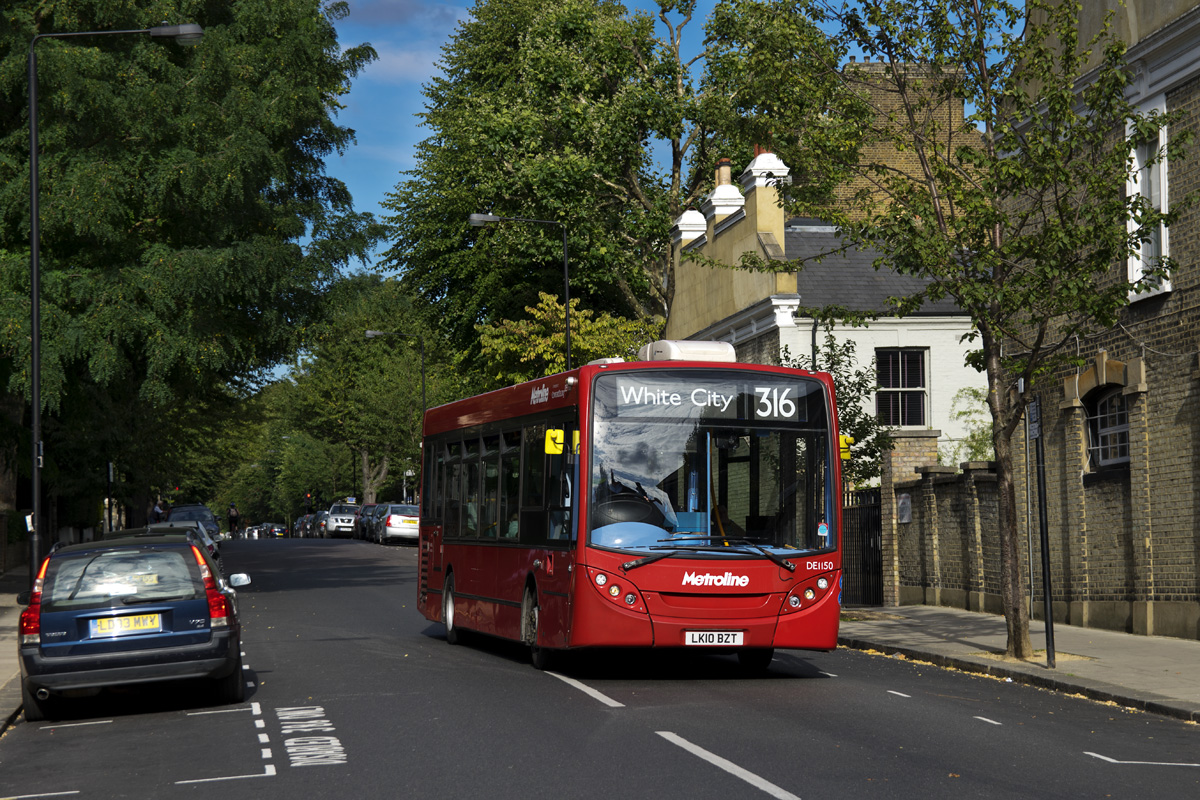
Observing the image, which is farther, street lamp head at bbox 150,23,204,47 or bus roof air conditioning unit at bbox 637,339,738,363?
street lamp head at bbox 150,23,204,47

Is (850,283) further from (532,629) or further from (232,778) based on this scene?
(232,778)

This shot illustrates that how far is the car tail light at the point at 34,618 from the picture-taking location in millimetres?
11547

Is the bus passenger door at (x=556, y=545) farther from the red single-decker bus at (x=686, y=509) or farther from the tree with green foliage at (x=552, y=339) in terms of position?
the tree with green foliage at (x=552, y=339)

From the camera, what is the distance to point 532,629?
Result: 1477cm

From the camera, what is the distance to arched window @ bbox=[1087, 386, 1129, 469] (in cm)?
1900

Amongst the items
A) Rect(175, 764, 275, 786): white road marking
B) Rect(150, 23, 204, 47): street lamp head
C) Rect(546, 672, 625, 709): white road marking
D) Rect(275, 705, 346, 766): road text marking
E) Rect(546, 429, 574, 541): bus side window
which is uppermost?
Rect(150, 23, 204, 47): street lamp head

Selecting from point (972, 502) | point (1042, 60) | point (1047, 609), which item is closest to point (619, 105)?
point (972, 502)

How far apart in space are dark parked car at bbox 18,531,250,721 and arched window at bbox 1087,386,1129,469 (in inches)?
482

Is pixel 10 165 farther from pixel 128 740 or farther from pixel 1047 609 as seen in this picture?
pixel 1047 609

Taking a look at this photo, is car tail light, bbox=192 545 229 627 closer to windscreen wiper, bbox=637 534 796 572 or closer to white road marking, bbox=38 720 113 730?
white road marking, bbox=38 720 113 730

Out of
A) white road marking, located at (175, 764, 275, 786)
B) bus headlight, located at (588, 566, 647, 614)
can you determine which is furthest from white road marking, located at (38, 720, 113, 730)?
bus headlight, located at (588, 566, 647, 614)

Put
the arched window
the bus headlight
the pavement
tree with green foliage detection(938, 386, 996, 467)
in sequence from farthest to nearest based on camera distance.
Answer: tree with green foliage detection(938, 386, 996, 467) < the arched window < the bus headlight < the pavement

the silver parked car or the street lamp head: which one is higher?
the street lamp head

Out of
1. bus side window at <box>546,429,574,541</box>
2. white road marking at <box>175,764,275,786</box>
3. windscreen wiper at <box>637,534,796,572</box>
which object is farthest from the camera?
bus side window at <box>546,429,574,541</box>
